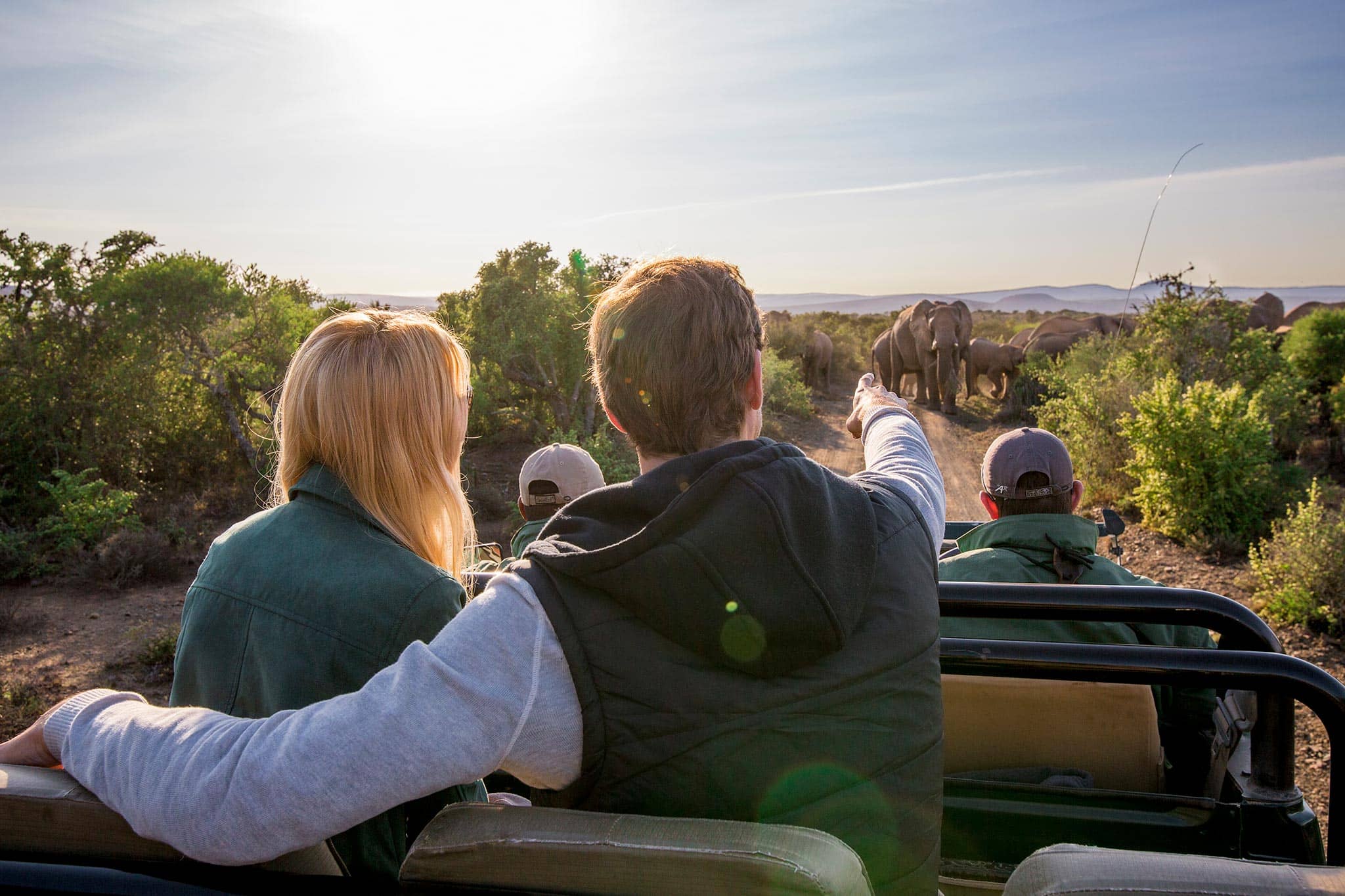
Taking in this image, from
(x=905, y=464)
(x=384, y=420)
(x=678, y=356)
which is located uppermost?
(x=678, y=356)

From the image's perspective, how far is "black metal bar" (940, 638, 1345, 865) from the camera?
1.49m

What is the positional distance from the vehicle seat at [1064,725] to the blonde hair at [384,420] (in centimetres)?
126

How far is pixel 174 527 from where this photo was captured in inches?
320

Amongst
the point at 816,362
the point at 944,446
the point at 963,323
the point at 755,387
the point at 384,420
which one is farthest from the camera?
the point at 816,362

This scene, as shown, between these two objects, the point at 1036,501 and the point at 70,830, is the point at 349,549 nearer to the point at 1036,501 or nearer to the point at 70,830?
the point at 70,830

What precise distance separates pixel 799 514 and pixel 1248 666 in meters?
0.91

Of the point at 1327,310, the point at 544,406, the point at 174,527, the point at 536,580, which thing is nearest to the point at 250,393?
the point at 174,527

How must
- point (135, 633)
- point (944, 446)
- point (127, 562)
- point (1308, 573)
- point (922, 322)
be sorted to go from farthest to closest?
point (922, 322), point (944, 446), point (127, 562), point (135, 633), point (1308, 573)

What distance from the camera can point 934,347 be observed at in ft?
66.7

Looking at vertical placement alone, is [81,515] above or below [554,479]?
below

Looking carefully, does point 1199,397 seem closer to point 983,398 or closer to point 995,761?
point 995,761

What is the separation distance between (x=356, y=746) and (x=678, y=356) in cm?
69

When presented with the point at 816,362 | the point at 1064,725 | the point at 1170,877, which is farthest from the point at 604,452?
the point at 816,362

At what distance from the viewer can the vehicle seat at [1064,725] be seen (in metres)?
2.03
